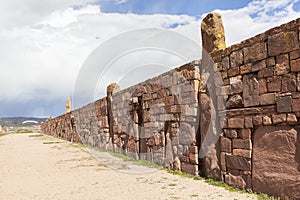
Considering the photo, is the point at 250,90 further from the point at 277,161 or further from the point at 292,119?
the point at 277,161

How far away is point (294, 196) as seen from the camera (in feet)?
15.9

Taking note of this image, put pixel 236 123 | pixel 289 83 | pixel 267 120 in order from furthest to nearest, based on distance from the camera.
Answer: pixel 236 123 < pixel 267 120 < pixel 289 83

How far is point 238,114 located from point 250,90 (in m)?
0.55

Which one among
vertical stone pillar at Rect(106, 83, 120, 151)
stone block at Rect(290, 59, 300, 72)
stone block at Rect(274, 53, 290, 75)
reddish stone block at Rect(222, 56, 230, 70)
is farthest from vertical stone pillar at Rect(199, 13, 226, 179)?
vertical stone pillar at Rect(106, 83, 120, 151)

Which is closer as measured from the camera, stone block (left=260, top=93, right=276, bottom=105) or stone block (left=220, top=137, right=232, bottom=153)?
stone block (left=260, top=93, right=276, bottom=105)

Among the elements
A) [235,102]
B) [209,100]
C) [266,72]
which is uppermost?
[266,72]

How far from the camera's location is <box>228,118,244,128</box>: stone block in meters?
5.90

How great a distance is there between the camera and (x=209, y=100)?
272 inches

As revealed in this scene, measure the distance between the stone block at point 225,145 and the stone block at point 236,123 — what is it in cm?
32

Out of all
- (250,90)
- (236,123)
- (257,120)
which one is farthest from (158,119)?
(257,120)

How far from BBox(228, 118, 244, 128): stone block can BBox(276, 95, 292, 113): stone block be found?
0.89 m

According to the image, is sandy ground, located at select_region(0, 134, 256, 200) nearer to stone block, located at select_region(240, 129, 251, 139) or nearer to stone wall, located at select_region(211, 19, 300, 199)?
stone wall, located at select_region(211, 19, 300, 199)

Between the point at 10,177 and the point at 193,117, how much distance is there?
5.11 meters

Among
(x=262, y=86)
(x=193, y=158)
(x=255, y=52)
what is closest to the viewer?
(x=262, y=86)
